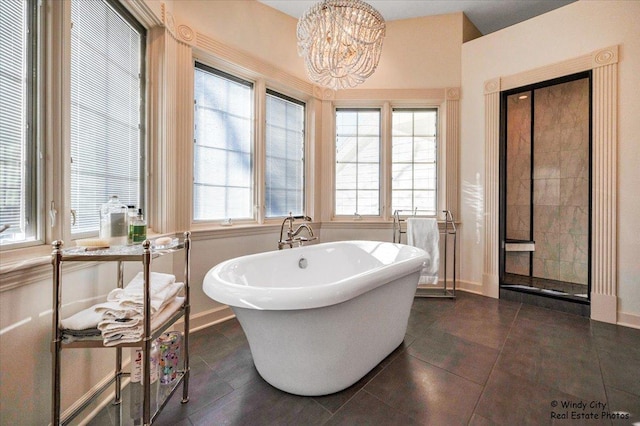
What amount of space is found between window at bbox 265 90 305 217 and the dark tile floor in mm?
1319

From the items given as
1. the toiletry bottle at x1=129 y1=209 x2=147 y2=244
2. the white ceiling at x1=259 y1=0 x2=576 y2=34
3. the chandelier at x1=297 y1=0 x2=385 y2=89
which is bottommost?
the toiletry bottle at x1=129 y1=209 x2=147 y2=244

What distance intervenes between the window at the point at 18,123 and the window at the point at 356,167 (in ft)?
8.27

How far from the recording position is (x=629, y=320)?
219 centimetres

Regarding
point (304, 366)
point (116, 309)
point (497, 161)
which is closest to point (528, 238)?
point (497, 161)

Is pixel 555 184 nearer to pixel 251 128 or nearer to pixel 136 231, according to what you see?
pixel 251 128

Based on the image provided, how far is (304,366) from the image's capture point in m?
1.34

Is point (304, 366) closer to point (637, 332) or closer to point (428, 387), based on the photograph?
point (428, 387)

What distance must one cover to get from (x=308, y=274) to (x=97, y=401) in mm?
1386

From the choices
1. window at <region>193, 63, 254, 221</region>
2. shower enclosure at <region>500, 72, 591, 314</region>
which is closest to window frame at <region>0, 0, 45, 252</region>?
window at <region>193, 63, 254, 221</region>

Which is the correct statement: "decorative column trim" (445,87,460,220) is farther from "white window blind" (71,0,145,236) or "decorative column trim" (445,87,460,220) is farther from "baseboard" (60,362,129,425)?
"baseboard" (60,362,129,425)

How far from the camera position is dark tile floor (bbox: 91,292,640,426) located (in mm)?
1260

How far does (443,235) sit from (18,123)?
3.30m

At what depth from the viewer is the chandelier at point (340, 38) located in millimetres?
1739

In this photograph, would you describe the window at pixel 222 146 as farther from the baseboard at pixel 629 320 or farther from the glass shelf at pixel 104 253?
the baseboard at pixel 629 320
